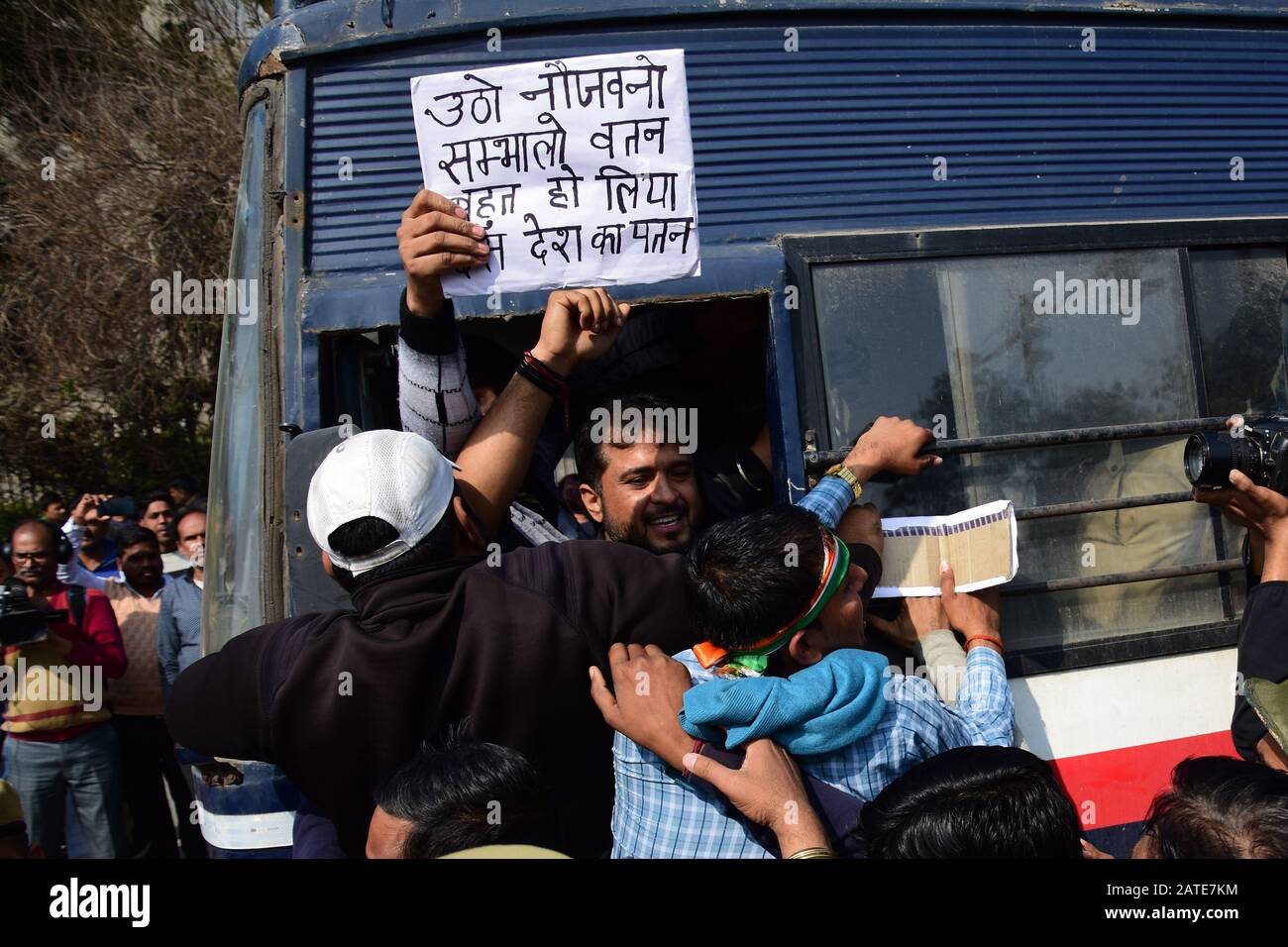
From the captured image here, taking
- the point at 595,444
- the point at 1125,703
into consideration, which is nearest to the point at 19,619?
the point at 595,444

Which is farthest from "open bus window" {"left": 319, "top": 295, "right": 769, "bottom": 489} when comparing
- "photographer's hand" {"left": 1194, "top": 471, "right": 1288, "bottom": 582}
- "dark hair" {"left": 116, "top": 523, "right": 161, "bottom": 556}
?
"dark hair" {"left": 116, "top": 523, "right": 161, "bottom": 556}

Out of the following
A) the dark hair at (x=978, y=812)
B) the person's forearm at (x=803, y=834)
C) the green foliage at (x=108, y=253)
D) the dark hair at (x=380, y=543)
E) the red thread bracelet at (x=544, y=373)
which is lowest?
the person's forearm at (x=803, y=834)

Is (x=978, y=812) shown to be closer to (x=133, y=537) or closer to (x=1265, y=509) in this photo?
(x=1265, y=509)

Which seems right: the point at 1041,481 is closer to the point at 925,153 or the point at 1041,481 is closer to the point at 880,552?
the point at 880,552

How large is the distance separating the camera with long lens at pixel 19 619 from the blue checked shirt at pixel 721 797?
127 inches

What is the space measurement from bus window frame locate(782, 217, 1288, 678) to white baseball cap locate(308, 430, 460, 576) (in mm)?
997

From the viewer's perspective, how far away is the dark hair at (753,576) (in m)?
1.93

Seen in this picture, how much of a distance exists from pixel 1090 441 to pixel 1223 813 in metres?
1.29

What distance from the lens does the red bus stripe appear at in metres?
2.57

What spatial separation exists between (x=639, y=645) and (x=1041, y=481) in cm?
129

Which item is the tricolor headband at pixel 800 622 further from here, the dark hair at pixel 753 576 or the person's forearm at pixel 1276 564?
the person's forearm at pixel 1276 564

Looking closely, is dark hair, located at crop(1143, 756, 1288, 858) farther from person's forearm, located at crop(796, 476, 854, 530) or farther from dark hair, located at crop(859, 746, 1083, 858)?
person's forearm, located at crop(796, 476, 854, 530)

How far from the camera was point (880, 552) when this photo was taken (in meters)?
2.50

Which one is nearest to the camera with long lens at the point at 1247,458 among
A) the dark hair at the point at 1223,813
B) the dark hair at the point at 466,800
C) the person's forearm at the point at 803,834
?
the dark hair at the point at 1223,813
